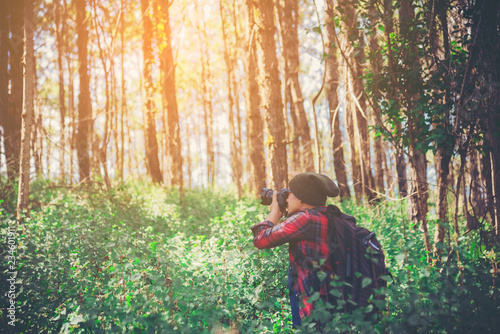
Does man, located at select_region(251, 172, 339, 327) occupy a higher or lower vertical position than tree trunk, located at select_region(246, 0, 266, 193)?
lower

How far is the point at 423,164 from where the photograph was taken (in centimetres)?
621

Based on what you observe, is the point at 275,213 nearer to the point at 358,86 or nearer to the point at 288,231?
the point at 288,231

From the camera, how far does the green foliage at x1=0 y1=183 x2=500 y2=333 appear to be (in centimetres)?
229

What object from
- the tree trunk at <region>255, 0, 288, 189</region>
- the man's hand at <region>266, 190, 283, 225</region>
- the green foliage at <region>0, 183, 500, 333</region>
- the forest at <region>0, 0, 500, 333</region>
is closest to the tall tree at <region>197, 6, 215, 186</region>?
the forest at <region>0, 0, 500, 333</region>

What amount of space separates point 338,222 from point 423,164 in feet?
13.9

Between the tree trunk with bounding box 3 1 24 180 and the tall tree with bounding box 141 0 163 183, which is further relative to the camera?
the tall tree with bounding box 141 0 163 183

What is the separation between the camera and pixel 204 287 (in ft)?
9.40

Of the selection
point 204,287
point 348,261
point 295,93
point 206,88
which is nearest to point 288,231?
point 348,261

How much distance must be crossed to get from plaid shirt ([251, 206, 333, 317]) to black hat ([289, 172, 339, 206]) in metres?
0.11

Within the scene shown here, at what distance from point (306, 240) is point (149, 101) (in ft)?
40.7

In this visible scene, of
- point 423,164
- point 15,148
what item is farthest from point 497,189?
point 15,148

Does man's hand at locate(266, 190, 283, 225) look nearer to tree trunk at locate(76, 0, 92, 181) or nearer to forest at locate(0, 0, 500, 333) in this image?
forest at locate(0, 0, 500, 333)

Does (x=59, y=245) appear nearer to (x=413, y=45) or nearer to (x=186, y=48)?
(x=413, y=45)

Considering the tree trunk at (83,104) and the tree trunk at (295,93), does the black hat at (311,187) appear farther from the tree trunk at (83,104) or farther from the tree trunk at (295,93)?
the tree trunk at (83,104)
